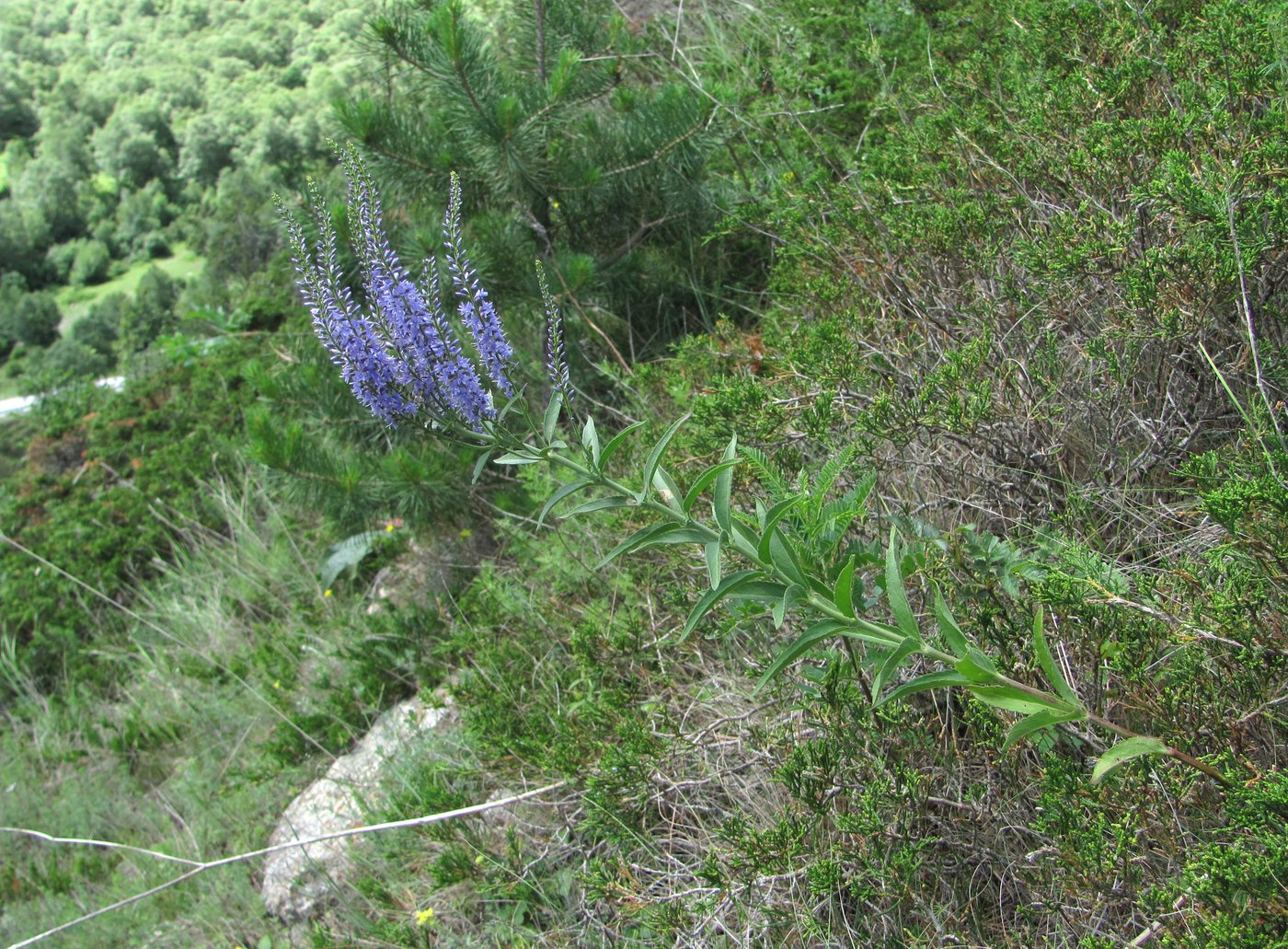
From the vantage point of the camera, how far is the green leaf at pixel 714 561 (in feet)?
5.75

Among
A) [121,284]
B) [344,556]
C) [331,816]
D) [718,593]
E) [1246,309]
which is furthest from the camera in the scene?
[121,284]

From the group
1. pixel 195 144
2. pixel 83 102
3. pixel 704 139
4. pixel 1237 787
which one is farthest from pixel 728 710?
pixel 83 102

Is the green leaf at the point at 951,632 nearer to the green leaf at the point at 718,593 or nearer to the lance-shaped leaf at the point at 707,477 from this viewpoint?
the green leaf at the point at 718,593

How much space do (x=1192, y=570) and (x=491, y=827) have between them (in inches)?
81.9

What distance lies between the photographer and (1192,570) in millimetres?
1953

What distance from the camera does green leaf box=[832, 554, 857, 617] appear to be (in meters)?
1.68

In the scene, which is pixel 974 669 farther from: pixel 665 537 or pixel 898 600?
pixel 665 537

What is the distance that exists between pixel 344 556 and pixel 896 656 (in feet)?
12.0

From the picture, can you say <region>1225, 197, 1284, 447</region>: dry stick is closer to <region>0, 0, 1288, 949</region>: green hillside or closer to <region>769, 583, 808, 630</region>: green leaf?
<region>0, 0, 1288, 949</region>: green hillside

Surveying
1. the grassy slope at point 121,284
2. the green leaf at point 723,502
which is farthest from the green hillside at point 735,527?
the grassy slope at point 121,284

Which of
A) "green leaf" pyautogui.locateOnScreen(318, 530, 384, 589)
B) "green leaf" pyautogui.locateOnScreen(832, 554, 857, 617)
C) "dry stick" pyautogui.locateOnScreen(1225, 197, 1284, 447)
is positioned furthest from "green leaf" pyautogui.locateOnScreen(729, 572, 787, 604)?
"green leaf" pyautogui.locateOnScreen(318, 530, 384, 589)

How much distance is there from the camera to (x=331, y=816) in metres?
3.59

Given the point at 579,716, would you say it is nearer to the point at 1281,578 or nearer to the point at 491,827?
the point at 491,827

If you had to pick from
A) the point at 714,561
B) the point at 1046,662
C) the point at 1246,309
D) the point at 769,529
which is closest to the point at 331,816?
the point at 714,561
